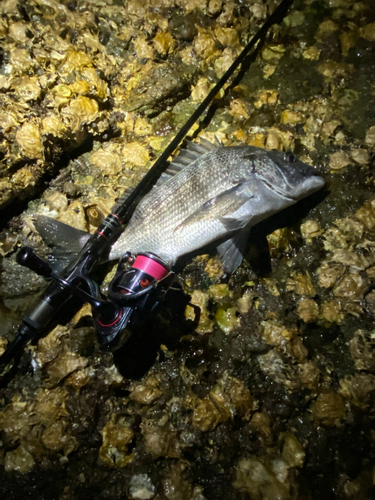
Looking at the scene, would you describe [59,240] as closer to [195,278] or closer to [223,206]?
[195,278]

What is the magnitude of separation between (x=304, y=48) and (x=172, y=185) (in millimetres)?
2572

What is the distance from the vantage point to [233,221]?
2.62 m

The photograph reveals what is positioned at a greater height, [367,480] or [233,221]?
[233,221]

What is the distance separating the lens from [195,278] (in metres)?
2.97

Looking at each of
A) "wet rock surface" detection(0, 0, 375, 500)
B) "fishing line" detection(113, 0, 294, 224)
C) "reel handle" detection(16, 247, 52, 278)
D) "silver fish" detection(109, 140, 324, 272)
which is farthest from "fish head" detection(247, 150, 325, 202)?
"reel handle" detection(16, 247, 52, 278)

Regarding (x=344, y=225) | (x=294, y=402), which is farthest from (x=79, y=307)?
(x=344, y=225)

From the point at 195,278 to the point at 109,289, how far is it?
1074 mm

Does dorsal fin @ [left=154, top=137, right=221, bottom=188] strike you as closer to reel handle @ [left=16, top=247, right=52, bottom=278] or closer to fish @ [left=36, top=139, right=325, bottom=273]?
fish @ [left=36, top=139, right=325, bottom=273]

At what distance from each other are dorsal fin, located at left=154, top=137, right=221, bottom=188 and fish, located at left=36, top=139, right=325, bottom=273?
15 cm

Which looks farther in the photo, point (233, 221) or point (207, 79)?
point (207, 79)

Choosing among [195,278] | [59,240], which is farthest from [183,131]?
[59,240]

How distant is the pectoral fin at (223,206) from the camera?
2631 millimetres

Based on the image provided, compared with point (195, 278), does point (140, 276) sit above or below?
above

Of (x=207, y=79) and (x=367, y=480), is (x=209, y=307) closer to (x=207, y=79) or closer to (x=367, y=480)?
(x=367, y=480)
